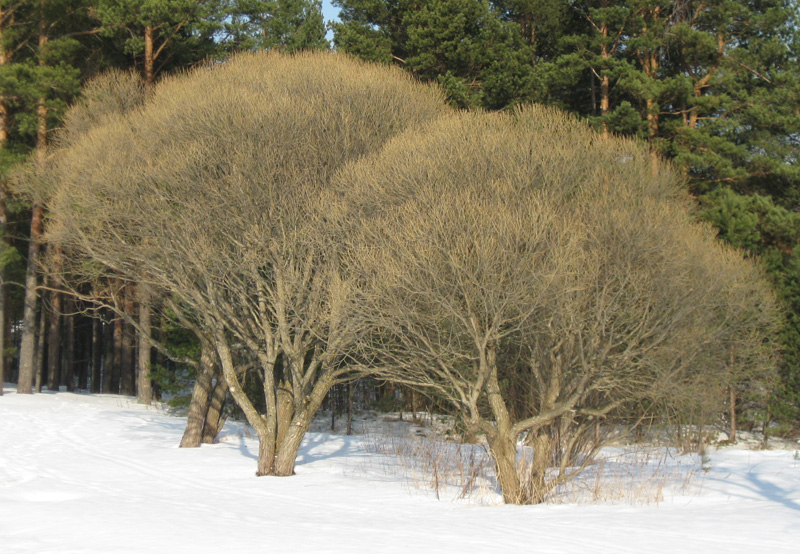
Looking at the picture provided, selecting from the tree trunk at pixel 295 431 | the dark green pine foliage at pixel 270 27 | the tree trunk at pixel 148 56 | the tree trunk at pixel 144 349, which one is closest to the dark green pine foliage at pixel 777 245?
Result: the tree trunk at pixel 295 431

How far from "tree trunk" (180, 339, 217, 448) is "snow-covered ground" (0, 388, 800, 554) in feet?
1.99

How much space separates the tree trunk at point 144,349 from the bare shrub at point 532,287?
6971 mm

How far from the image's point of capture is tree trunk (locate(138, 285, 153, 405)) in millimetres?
19281

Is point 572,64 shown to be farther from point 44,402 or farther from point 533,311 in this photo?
point 44,402

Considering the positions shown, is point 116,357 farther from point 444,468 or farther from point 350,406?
point 444,468

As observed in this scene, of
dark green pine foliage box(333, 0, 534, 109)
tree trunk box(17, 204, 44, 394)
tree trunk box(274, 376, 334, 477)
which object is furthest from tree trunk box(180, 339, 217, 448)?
dark green pine foliage box(333, 0, 534, 109)

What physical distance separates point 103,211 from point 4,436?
20.8 feet

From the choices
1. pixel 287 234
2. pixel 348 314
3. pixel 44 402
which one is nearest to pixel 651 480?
pixel 348 314

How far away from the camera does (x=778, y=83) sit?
23.0m

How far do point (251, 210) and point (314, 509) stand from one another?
6.38m

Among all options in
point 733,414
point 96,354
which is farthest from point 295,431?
point 96,354

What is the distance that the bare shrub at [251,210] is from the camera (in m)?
14.7

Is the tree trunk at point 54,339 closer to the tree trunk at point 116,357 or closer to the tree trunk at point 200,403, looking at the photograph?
the tree trunk at point 116,357

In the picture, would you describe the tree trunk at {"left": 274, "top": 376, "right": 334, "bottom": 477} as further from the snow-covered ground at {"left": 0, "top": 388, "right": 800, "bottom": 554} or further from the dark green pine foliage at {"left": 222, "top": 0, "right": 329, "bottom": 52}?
the dark green pine foliage at {"left": 222, "top": 0, "right": 329, "bottom": 52}
